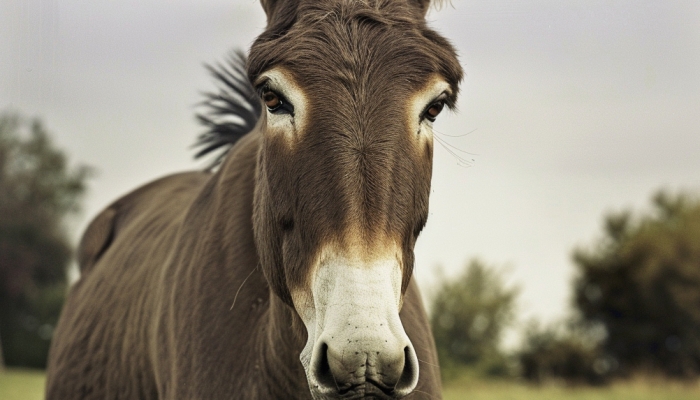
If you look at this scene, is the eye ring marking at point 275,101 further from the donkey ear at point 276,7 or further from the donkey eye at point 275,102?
the donkey ear at point 276,7

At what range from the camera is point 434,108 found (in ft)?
8.57

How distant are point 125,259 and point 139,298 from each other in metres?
0.71

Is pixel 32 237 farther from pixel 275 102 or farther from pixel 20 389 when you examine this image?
pixel 275 102

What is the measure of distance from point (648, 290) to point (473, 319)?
7022 millimetres

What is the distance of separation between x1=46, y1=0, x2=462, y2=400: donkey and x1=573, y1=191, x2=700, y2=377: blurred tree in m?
24.6

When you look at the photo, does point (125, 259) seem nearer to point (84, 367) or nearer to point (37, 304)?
point (84, 367)

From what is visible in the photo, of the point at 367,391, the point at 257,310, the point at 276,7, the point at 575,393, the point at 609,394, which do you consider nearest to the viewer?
the point at 367,391

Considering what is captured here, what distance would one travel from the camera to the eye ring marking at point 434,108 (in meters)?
2.57

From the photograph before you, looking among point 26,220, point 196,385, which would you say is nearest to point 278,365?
point 196,385

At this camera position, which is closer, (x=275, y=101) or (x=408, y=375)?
(x=408, y=375)

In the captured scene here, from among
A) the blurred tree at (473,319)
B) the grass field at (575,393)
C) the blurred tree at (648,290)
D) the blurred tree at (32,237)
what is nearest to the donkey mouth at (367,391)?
the grass field at (575,393)

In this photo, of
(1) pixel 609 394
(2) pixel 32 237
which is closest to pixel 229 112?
(1) pixel 609 394

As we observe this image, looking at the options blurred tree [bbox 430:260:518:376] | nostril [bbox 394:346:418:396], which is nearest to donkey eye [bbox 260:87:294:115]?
nostril [bbox 394:346:418:396]

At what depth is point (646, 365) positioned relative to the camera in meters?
25.4
